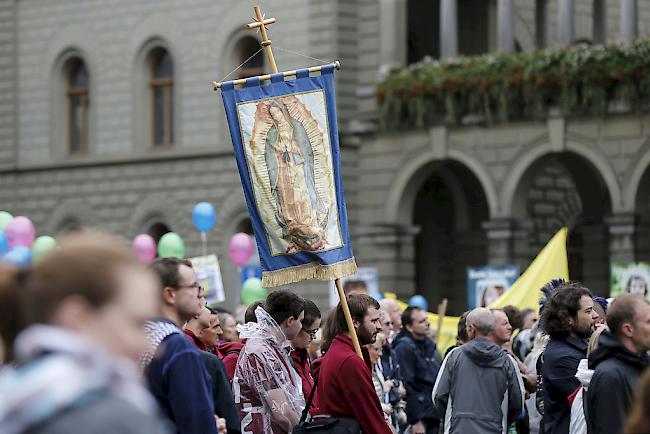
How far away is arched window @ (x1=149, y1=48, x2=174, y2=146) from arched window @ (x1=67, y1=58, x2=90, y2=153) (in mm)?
1993

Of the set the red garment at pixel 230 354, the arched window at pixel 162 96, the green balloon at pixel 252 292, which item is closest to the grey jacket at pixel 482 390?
the red garment at pixel 230 354

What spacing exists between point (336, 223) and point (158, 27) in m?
24.3

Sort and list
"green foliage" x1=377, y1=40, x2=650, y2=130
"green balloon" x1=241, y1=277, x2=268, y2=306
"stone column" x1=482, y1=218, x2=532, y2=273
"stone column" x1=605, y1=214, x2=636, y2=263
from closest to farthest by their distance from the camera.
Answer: "green balloon" x1=241, y1=277, x2=268, y2=306
"green foliage" x1=377, y1=40, x2=650, y2=130
"stone column" x1=605, y1=214, x2=636, y2=263
"stone column" x1=482, y1=218, x2=532, y2=273

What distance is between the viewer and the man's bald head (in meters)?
9.52

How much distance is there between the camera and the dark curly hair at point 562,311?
877cm

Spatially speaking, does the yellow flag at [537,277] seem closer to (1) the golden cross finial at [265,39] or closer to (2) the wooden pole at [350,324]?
(1) the golden cross finial at [265,39]

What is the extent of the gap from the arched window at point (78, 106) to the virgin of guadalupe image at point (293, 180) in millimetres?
25864

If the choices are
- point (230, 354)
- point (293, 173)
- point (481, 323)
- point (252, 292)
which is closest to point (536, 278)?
point (252, 292)

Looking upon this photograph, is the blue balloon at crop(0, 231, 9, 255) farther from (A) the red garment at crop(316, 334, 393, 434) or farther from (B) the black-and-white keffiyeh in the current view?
(B) the black-and-white keffiyeh

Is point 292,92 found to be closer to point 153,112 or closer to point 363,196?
point 363,196

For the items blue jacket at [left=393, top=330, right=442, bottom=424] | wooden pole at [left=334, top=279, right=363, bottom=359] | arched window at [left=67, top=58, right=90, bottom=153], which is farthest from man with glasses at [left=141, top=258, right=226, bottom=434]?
arched window at [left=67, top=58, right=90, bottom=153]

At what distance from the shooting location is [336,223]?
30.3 feet

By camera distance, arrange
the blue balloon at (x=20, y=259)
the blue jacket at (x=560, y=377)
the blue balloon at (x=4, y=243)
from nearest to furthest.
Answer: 1. the blue balloon at (x=20, y=259)
2. the blue jacket at (x=560, y=377)
3. the blue balloon at (x=4, y=243)

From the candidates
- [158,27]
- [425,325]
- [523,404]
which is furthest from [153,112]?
[523,404]
